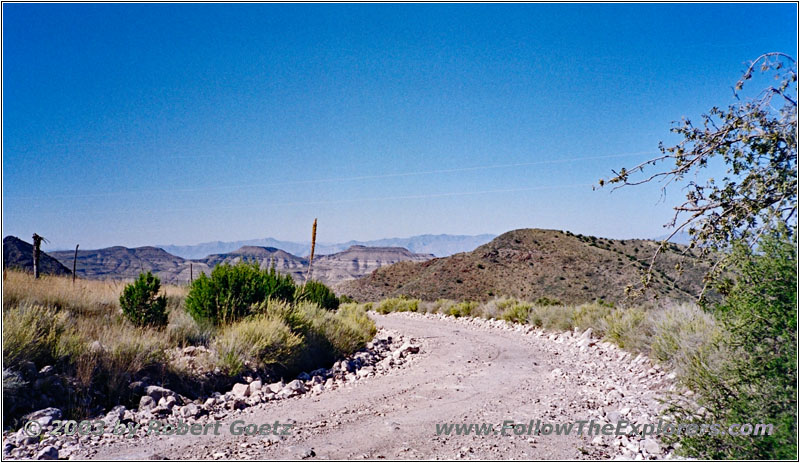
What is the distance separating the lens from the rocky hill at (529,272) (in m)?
40.4

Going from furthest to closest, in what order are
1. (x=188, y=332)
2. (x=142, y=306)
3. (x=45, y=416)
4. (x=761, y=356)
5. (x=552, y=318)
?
(x=552, y=318) < (x=142, y=306) < (x=188, y=332) < (x=45, y=416) < (x=761, y=356)

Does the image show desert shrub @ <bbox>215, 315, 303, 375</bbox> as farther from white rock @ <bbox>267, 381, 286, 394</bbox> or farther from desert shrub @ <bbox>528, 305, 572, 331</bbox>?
desert shrub @ <bbox>528, 305, 572, 331</bbox>

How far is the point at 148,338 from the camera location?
296 inches

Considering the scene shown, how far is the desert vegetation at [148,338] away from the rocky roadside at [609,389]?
419 centimetres

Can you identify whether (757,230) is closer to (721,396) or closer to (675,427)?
(721,396)

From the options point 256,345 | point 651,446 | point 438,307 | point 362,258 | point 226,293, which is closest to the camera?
point 651,446

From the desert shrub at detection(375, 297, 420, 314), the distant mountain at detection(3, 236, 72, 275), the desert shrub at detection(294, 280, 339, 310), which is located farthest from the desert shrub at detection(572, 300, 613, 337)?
the distant mountain at detection(3, 236, 72, 275)

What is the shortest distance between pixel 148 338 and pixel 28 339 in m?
1.63

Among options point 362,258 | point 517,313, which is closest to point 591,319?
point 517,313

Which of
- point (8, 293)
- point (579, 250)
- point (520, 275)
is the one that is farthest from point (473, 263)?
point (8, 293)

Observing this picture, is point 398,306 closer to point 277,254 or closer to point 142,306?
point 142,306

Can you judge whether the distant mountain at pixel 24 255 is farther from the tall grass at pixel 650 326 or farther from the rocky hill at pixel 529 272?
the tall grass at pixel 650 326

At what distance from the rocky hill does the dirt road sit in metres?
27.5

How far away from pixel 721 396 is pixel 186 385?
6.13 m
